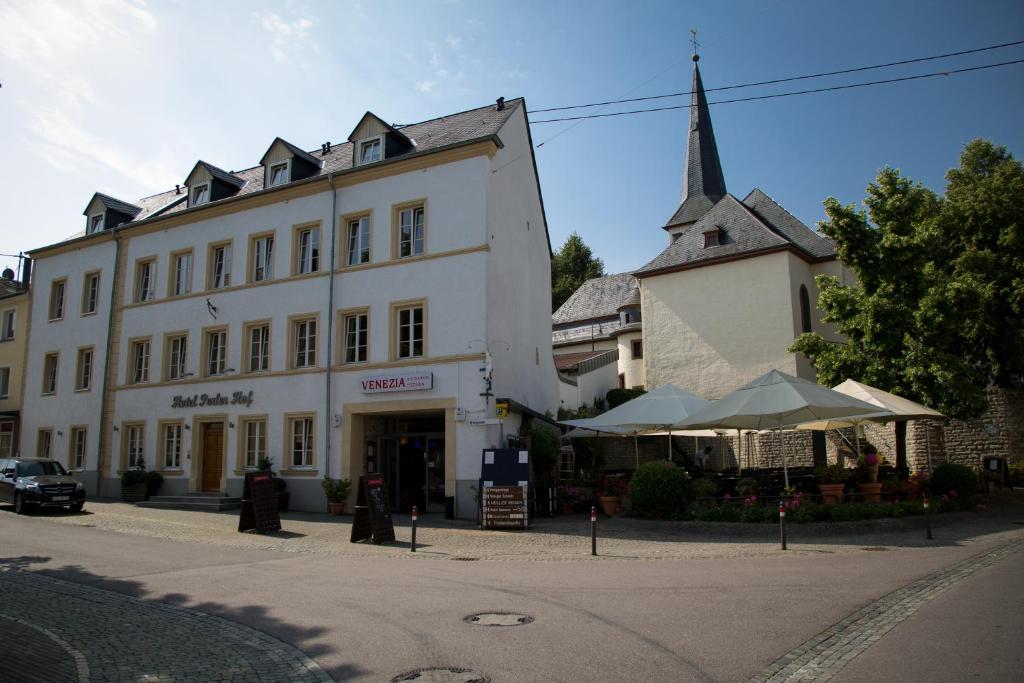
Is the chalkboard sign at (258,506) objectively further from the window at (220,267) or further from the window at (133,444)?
the window at (133,444)

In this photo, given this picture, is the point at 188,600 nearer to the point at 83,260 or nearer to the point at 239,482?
the point at 239,482

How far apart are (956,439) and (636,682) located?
26.2 meters

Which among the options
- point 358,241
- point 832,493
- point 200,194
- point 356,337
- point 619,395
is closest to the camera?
point 832,493

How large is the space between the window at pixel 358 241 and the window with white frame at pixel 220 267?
4958 mm

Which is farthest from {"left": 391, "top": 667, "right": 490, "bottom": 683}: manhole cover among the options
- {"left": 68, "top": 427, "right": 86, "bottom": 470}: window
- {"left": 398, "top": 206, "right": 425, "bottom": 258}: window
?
{"left": 68, "top": 427, "right": 86, "bottom": 470}: window

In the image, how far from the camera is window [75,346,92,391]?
26688 mm

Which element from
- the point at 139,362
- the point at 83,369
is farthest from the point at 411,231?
the point at 83,369

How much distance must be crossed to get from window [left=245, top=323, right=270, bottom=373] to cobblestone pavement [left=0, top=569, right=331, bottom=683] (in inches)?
548

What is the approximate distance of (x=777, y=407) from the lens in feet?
48.2

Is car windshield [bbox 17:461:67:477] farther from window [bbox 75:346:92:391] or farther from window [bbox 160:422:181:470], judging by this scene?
window [bbox 75:346:92:391]

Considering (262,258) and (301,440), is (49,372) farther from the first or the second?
(301,440)

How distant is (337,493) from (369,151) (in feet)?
34.4

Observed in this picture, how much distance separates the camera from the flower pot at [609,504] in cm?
1795

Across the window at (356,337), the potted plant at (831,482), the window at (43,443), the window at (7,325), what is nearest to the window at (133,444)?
the window at (43,443)
